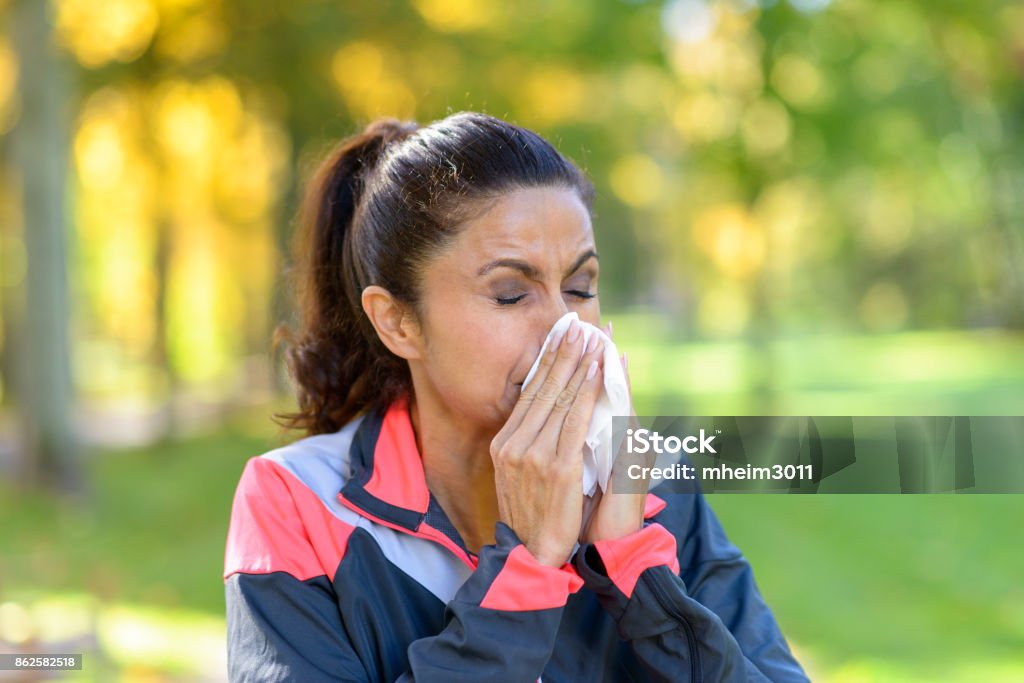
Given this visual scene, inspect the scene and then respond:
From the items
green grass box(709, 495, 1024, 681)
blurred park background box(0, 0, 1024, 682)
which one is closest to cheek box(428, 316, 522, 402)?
blurred park background box(0, 0, 1024, 682)

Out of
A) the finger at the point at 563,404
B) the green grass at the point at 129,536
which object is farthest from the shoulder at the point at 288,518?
the green grass at the point at 129,536

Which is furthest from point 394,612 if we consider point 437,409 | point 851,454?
point 851,454

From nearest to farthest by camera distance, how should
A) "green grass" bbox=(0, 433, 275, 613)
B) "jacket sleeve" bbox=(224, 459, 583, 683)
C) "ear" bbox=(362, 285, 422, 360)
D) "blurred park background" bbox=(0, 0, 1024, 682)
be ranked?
"jacket sleeve" bbox=(224, 459, 583, 683) → "ear" bbox=(362, 285, 422, 360) → "blurred park background" bbox=(0, 0, 1024, 682) → "green grass" bbox=(0, 433, 275, 613)

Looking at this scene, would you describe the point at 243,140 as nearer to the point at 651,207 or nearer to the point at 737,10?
the point at 737,10

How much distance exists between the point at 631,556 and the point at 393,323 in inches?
30.2

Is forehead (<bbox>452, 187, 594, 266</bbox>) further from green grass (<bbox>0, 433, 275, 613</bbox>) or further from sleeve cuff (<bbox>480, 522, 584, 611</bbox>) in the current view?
green grass (<bbox>0, 433, 275, 613</bbox>)

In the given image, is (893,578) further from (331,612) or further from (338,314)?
(331,612)

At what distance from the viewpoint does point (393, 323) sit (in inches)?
99.7

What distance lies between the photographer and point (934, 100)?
12.9 m

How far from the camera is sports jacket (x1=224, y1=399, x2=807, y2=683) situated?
2.04m

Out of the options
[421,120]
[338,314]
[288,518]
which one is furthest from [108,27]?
[288,518]

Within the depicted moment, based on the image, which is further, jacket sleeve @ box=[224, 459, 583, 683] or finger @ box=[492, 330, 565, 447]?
finger @ box=[492, 330, 565, 447]

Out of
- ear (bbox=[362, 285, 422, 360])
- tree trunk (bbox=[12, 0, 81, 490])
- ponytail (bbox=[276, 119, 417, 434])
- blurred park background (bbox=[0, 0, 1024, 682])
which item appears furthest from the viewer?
tree trunk (bbox=[12, 0, 81, 490])

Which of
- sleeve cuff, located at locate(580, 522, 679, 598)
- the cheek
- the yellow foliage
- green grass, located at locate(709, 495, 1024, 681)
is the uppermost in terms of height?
the yellow foliage
